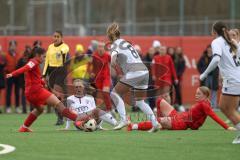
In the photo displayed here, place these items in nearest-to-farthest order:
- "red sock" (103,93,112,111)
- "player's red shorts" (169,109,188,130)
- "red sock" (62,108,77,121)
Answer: "red sock" (62,108,77,121) → "player's red shorts" (169,109,188,130) → "red sock" (103,93,112,111)

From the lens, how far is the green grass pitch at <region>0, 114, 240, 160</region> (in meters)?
12.4

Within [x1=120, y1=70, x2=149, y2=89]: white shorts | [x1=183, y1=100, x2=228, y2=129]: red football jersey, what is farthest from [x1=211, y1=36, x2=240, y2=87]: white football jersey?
[x1=120, y1=70, x2=149, y2=89]: white shorts

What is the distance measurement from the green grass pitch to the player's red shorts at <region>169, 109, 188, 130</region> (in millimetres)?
455

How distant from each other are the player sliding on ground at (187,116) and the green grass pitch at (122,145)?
1.11 feet

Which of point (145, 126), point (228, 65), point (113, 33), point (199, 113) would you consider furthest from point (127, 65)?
point (228, 65)

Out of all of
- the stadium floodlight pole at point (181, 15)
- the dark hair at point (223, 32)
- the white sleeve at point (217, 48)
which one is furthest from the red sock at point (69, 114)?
the stadium floodlight pole at point (181, 15)

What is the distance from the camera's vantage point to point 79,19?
151 feet

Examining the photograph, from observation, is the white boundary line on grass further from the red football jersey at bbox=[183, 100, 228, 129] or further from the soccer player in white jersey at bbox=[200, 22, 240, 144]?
the red football jersey at bbox=[183, 100, 228, 129]

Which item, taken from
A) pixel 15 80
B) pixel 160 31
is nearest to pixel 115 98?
pixel 15 80

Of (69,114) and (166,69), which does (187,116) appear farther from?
(166,69)

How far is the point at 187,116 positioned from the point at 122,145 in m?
4.25

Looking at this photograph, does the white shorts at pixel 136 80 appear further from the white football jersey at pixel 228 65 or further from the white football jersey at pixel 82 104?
the white football jersey at pixel 228 65

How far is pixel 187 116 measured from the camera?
18.1 meters

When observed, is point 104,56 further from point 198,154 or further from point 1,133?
point 198,154
